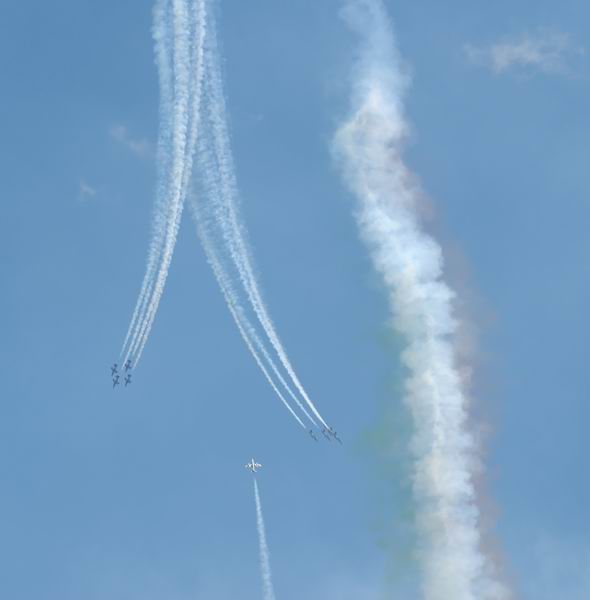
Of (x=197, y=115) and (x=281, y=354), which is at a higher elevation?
(x=197, y=115)

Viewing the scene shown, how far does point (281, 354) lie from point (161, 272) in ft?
50.4

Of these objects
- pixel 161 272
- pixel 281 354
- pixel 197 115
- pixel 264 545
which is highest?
pixel 197 115

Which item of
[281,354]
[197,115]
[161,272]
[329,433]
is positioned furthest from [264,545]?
[197,115]

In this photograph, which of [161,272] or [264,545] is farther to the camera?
[264,545]

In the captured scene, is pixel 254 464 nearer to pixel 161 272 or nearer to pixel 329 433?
pixel 329 433

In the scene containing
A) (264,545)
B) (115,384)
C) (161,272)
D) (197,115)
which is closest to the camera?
(197,115)

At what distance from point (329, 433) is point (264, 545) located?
1927 cm

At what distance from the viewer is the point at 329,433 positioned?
51156mm

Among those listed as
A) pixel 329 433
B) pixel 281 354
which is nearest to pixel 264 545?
pixel 329 433

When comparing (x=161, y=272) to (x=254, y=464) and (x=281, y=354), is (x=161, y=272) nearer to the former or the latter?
(x=281, y=354)

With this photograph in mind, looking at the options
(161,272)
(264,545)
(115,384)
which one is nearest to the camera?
(161,272)

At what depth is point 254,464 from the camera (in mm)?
58719

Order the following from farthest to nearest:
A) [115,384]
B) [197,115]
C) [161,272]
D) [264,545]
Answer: [264,545] < [115,384] < [161,272] < [197,115]

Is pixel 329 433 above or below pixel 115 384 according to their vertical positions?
below
